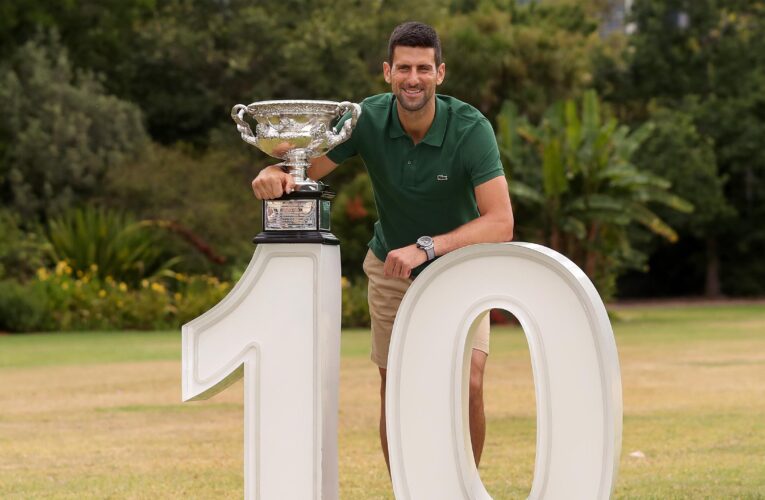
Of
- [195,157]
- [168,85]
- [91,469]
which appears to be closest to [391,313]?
[91,469]

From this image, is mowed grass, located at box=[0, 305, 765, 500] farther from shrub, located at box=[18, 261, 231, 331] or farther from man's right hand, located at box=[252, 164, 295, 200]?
shrub, located at box=[18, 261, 231, 331]

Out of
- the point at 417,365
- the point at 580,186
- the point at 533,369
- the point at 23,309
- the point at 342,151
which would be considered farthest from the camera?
the point at 580,186

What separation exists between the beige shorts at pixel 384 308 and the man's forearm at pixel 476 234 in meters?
0.62

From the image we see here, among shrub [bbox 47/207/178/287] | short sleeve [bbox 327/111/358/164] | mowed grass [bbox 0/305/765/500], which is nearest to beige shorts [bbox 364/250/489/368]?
short sleeve [bbox 327/111/358/164]

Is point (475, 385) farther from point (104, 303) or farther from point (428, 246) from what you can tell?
point (104, 303)

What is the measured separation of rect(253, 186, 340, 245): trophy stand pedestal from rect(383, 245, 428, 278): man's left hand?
0.24m

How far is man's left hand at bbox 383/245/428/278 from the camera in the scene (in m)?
4.83

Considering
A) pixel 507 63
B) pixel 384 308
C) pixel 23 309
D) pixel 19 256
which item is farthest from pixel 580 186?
pixel 384 308

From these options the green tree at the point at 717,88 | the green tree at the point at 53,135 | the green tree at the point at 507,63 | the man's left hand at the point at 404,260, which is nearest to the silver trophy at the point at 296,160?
the man's left hand at the point at 404,260

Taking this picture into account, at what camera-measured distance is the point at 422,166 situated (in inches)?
204

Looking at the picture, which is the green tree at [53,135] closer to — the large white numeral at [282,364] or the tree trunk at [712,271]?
the tree trunk at [712,271]

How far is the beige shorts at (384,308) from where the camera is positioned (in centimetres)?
561

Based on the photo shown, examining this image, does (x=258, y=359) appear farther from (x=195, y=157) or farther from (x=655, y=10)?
(x=655, y=10)

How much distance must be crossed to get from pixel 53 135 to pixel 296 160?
80.9ft
